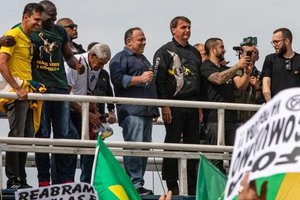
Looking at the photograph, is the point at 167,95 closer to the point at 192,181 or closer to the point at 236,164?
the point at 192,181

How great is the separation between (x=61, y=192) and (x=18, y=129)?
1017 mm

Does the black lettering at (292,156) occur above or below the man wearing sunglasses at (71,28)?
below

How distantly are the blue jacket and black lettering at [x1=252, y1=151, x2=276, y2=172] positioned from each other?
7.40 meters

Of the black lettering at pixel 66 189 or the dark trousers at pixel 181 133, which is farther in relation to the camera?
the dark trousers at pixel 181 133

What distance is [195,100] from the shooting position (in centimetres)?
1872

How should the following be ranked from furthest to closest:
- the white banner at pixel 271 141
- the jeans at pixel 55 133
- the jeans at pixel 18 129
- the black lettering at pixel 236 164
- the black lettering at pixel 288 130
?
the jeans at pixel 55 133
the jeans at pixel 18 129
the black lettering at pixel 236 164
the black lettering at pixel 288 130
the white banner at pixel 271 141

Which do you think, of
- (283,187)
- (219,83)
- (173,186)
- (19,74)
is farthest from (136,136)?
(283,187)

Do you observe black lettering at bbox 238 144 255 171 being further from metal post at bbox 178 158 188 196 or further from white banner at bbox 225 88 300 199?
metal post at bbox 178 158 188 196

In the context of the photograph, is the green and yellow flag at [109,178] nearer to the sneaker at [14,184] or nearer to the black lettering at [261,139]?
the sneaker at [14,184]

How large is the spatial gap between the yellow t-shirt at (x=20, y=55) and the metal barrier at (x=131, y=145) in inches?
11.4

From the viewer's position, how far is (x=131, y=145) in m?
17.8

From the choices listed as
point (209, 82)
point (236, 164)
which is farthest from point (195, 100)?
point (236, 164)

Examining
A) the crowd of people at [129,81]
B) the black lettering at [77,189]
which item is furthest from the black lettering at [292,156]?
the crowd of people at [129,81]

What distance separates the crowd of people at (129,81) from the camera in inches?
680
